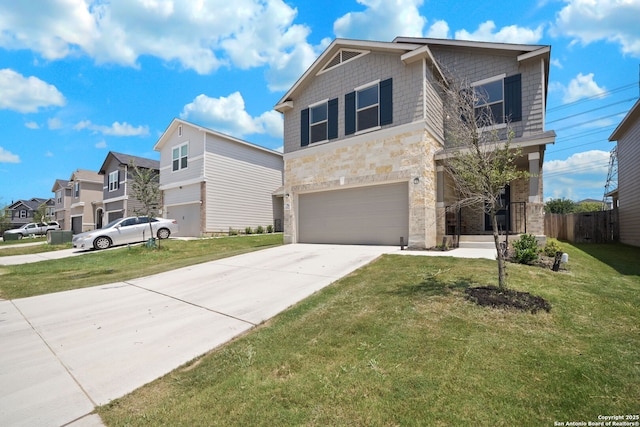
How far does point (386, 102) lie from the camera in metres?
11.5

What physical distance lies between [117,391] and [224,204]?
1809 cm

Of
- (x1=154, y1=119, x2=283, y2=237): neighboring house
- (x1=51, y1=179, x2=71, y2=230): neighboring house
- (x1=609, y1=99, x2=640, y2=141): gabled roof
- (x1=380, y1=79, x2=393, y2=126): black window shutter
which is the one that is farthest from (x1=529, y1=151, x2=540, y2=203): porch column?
(x1=51, y1=179, x2=71, y2=230): neighboring house

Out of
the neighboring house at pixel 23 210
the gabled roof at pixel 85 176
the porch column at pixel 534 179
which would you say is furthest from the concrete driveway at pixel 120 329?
the neighboring house at pixel 23 210

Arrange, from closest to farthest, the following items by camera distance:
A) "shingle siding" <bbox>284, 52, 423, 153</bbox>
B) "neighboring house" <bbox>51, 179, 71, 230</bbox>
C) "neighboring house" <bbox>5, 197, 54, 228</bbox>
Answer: "shingle siding" <bbox>284, 52, 423, 153</bbox>, "neighboring house" <bbox>51, 179, 71, 230</bbox>, "neighboring house" <bbox>5, 197, 54, 228</bbox>

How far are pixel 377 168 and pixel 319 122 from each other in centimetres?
381

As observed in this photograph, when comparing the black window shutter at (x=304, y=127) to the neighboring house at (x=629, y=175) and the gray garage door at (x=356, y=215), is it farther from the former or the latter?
the neighboring house at (x=629, y=175)

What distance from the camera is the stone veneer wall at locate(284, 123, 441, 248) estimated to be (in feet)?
34.2

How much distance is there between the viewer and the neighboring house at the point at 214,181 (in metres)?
19.8

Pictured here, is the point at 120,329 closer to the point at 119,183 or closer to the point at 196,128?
the point at 196,128

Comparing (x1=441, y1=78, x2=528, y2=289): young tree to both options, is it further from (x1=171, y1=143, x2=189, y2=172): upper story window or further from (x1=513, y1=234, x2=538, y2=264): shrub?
(x1=171, y1=143, x2=189, y2=172): upper story window

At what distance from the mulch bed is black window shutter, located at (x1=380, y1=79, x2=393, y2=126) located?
8010mm

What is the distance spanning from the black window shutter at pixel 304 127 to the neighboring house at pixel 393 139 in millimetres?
49

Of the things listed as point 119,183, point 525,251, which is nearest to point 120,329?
point 525,251

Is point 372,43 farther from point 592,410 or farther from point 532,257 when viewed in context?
point 592,410
